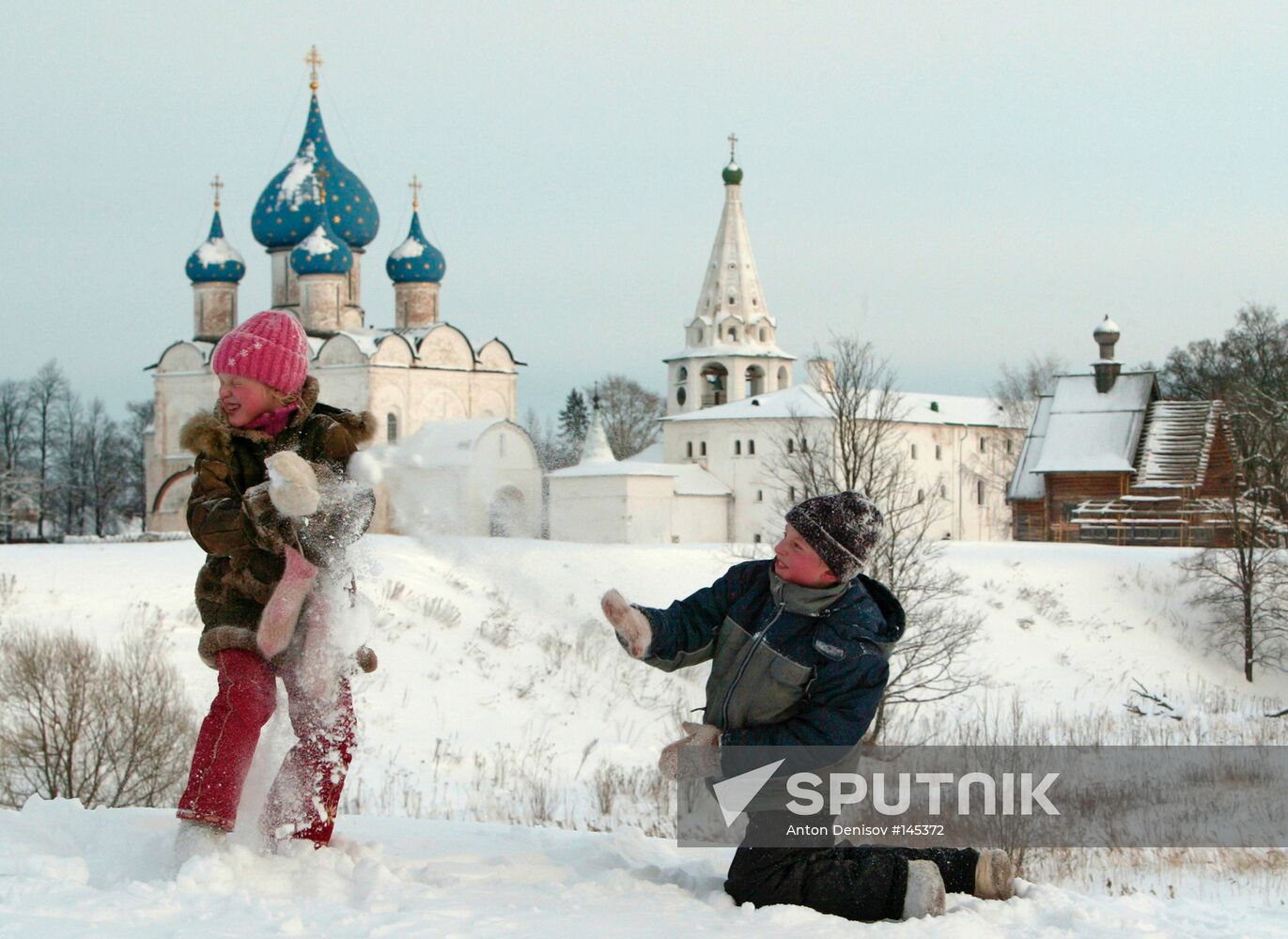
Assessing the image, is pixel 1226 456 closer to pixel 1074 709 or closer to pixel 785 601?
pixel 1074 709

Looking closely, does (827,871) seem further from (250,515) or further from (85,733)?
(85,733)

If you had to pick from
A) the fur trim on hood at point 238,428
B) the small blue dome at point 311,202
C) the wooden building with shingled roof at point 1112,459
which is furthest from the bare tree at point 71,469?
the fur trim on hood at point 238,428

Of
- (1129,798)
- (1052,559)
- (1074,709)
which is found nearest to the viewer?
(1129,798)

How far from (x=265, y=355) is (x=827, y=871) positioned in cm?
225

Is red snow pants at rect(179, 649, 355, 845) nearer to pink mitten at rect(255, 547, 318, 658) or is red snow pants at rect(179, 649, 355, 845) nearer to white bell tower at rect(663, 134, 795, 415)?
pink mitten at rect(255, 547, 318, 658)

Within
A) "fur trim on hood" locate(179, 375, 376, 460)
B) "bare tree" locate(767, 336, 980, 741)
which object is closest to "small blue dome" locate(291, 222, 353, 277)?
"bare tree" locate(767, 336, 980, 741)

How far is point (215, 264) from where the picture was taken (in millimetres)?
40000

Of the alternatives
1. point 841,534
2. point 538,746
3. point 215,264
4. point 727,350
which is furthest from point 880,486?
point 727,350

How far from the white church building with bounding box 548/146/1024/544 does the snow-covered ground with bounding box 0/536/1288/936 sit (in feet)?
55.6

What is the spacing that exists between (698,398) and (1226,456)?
25.5 meters

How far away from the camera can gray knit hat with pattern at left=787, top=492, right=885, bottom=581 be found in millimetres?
4121

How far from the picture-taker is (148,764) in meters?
9.60

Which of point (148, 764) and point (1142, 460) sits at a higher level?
point (1142, 460)

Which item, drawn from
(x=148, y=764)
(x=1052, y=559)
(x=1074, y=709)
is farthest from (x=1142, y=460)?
(x=148, y=764)
